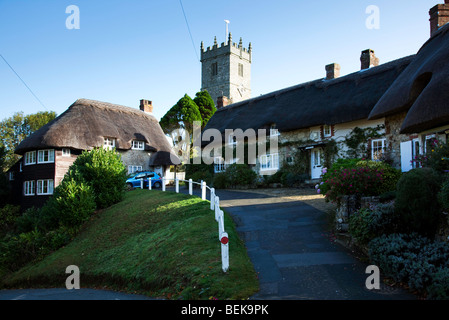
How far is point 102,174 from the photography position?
18125mm

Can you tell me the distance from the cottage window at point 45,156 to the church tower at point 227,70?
36.2 meters

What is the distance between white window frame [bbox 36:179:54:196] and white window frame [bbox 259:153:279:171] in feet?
51.6

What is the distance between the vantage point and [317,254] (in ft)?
24.2

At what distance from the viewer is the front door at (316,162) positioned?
66.8ft

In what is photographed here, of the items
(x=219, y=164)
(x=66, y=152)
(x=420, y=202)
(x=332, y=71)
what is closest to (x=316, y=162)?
(x=332, y=71)

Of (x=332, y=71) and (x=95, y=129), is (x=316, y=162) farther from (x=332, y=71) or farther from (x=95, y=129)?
(x=95, y=129)

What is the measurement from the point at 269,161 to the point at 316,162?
12.0ft

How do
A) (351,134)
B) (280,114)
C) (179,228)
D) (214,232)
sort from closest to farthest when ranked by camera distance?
1. (214,232)
2. (179,228)
3. (351,134)
4. (280,114)

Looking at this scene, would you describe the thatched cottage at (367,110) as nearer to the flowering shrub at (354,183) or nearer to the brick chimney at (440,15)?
the brick chimney at (440,15)

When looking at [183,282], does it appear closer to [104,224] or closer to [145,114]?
[104,224]

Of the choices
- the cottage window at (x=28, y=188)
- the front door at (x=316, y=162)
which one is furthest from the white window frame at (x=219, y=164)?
the cottage window at (x=28, y=188)
